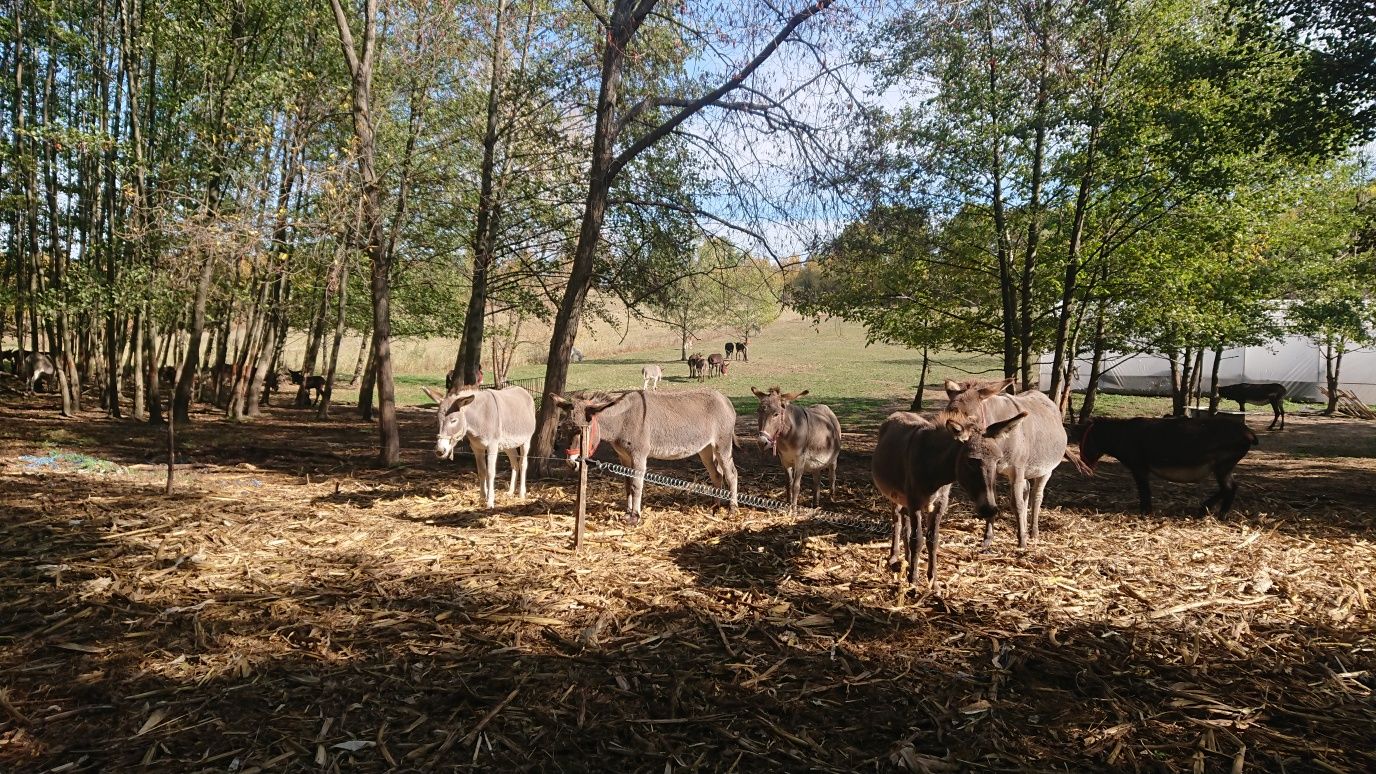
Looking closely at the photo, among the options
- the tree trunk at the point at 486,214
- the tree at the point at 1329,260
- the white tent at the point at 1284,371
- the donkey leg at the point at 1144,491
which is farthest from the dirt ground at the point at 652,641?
the white tent at the point at 1284,371

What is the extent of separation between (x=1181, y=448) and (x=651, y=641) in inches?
344

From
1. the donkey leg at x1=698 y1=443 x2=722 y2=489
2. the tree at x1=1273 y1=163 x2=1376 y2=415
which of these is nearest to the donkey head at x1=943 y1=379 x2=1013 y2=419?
the donkey leg at x1=698 y1=443 x2=722 y2=489

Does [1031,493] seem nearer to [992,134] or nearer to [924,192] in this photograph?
[924,192]

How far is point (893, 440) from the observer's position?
7086mm

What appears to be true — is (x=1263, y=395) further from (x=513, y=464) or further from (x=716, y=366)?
(x=513, y=464)

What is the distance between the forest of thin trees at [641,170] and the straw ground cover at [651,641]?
10.7ft

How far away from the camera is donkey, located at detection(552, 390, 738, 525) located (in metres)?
8.84

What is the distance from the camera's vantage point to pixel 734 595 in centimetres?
617

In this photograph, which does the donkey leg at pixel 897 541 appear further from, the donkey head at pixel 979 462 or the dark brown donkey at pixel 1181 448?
the dark brown donkey at pixel 1181 448

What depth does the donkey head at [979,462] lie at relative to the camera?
220 inches

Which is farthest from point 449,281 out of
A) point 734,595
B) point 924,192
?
point 734,595

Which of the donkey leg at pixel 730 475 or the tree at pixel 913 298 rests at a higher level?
the tree at pixel 913 298

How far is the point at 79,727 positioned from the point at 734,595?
468cm

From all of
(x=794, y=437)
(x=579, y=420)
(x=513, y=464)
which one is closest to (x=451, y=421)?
(x=513, y=464)
